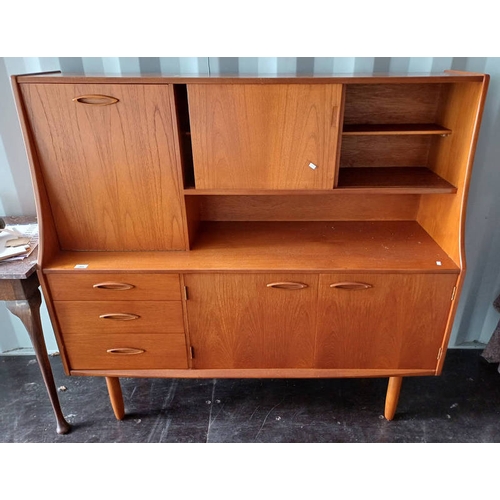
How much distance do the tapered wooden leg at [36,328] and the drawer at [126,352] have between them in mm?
130

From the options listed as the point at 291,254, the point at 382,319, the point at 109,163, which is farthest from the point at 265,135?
the point at 382,319

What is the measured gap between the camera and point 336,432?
1.79 meters

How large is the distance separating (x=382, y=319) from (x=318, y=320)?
0.25 metres

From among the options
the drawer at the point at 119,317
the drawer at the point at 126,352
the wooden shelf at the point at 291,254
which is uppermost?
the wooden shelf at the point at 291,254

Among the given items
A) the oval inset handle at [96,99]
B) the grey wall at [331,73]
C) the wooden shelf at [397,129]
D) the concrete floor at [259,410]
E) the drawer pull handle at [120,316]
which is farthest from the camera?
the concrete floor at [259,410]

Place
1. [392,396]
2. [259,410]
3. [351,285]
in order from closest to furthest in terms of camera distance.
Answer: [351,285] < [392,396] < [259,410]

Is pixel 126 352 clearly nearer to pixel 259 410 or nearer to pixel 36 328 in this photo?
pixel 36 328

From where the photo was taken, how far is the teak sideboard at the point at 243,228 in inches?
53.4

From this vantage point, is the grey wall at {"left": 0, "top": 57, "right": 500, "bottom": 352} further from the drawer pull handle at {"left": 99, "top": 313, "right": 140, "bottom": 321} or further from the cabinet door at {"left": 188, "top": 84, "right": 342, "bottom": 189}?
the drawer pull handle at {"left": 99, "top": 313, "right": 140, "bottom": 321}

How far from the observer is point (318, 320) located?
156 cm

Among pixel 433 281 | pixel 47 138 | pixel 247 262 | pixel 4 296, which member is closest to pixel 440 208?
pixel 433 281

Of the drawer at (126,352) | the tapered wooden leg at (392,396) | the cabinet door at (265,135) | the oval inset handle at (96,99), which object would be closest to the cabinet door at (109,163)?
the oval inset handle at (96,99)

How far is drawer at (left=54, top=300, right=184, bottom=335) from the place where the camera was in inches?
60.5

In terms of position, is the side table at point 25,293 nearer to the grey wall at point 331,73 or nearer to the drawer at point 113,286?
the drawer at point 113,286
